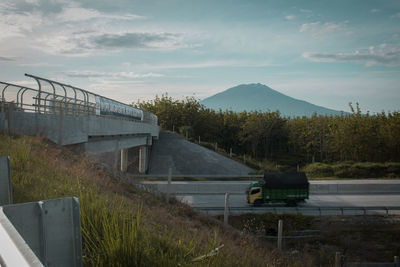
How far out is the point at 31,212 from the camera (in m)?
2.56

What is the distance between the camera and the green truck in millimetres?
23688

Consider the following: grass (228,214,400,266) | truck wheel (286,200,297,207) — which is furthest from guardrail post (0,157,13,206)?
truck wheel (286,200,297,207)

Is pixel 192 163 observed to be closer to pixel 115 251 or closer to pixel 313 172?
pixel 313 172

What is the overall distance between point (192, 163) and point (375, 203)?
79.3 ft

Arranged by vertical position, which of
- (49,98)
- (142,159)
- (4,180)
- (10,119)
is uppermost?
(49,98)

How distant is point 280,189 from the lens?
78.0 feet

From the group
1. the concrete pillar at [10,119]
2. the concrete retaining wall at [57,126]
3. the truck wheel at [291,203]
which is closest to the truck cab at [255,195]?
the truck wheel at [291,203]

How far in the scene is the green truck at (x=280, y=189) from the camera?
2369cm

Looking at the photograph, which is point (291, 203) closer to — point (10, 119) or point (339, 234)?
point (339, 234)

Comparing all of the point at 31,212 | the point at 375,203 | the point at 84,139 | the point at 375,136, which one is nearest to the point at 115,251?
the point at 31,212

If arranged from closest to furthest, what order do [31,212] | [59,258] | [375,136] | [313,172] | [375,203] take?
[31,212], [59,258], [375,203], [313,172], [375,136]

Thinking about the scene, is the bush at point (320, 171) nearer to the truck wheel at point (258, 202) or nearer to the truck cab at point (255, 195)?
the truck wheel at point (258, 202)

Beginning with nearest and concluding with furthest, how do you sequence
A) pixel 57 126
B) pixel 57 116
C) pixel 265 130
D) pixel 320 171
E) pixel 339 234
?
pixel 57 126
pixel 57 116
pixel 339 234
pixel 320 171
pixel 265 130

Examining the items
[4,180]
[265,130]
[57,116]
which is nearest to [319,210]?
[57,116]
